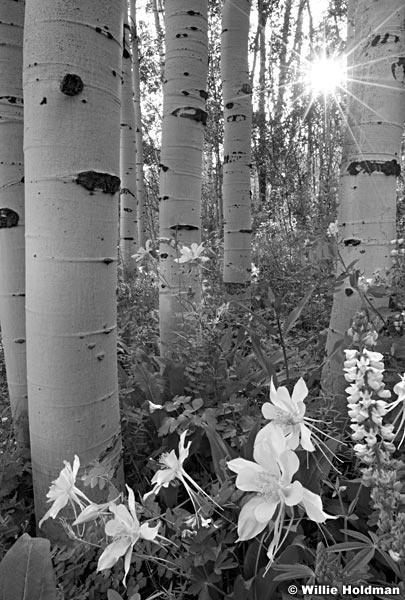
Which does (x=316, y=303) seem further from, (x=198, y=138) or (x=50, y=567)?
(x=50, y=567)

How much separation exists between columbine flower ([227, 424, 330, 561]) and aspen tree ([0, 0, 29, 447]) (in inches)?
48.3

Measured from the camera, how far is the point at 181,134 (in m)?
2.34

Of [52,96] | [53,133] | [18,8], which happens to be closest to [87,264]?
[53,133]

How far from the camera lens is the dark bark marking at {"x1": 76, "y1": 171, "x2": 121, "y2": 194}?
116 cm

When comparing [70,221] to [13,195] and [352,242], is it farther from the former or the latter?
[352,242]

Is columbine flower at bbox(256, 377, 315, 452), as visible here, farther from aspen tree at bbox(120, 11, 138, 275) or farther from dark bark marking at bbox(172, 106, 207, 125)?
aspen tree at bbox(120, 11, 138, 275)

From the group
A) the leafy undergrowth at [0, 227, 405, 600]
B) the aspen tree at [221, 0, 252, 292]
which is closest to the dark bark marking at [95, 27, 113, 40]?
the leafy undergrowth at [0, 227, 405, 600]

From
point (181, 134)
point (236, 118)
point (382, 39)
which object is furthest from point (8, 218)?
point (236, 118)

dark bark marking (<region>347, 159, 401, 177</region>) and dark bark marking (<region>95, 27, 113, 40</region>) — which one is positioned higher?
dark bark marking (<region>95, 27, 113, 40</region>)

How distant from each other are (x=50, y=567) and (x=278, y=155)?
817cm

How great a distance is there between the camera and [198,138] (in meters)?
2.38

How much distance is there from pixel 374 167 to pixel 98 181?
45.2 inches

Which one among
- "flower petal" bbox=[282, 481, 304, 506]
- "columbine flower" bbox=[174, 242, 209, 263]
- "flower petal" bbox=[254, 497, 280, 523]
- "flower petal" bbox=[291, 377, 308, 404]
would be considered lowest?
"flower petal" bbox=[254, 497, 280, 523]

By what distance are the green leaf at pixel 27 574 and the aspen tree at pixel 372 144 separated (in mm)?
1145
